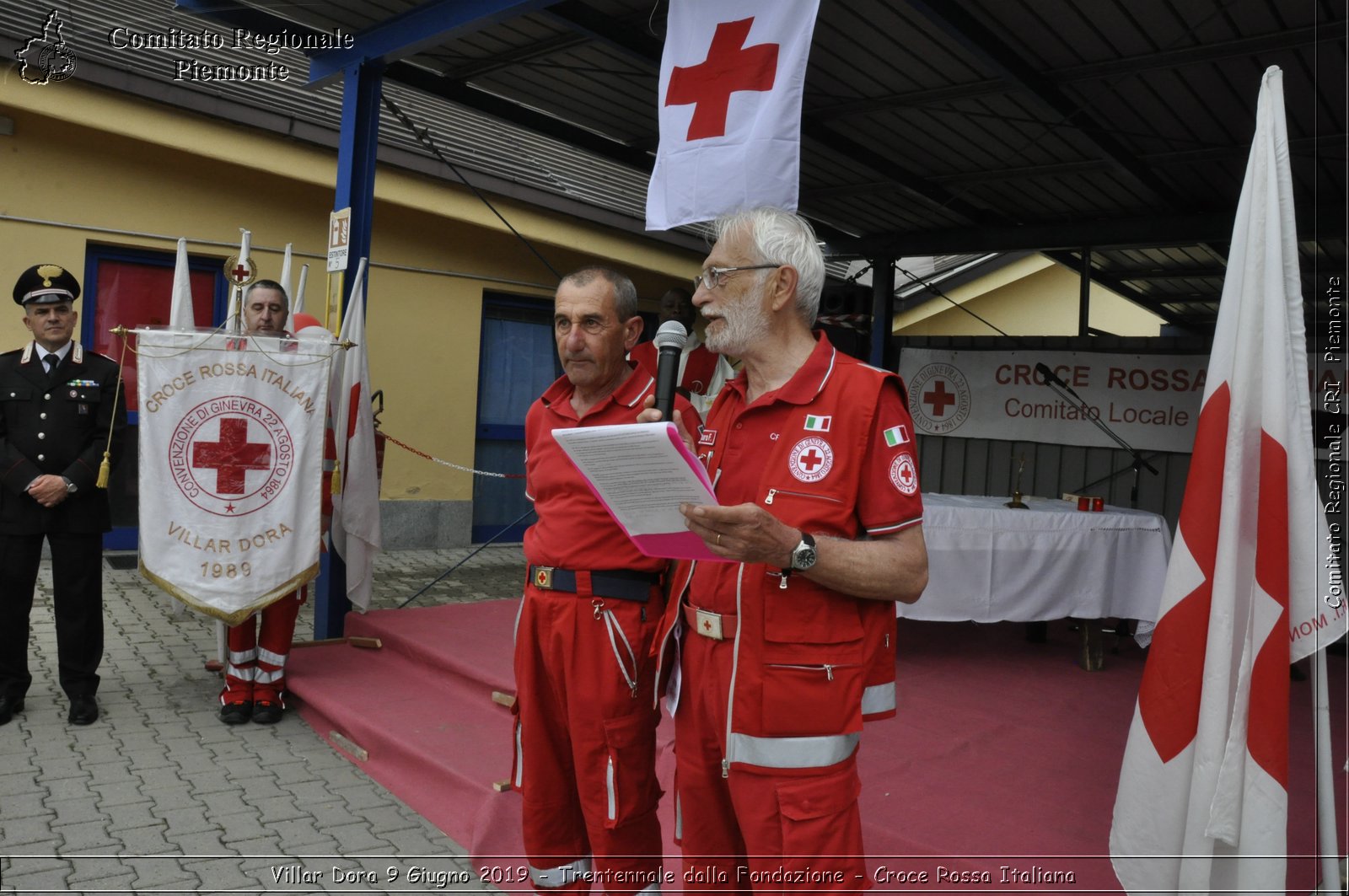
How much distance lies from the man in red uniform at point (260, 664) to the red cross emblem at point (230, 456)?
0.50 meters

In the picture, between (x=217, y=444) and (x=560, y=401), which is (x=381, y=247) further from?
(x=560, y=401)

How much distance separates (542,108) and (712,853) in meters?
6.00

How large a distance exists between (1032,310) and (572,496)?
15.2 m

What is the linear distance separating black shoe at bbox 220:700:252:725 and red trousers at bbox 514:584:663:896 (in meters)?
2.74

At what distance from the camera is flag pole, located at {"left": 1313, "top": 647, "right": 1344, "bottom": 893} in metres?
2.04

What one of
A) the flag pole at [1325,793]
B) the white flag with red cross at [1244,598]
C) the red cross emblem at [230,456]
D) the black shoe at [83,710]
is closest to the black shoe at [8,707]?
the black shoe at [83,710]

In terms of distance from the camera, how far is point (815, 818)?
6.26ft

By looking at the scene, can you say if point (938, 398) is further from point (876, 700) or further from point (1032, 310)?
point (876, 700)

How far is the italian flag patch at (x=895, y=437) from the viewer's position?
1.97m

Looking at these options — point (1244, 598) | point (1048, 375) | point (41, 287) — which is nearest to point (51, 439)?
point (41, 287)

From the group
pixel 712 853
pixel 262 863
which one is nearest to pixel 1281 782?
pixel 712 853

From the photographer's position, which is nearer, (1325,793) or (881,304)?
(1325,793)

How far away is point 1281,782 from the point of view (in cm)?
203

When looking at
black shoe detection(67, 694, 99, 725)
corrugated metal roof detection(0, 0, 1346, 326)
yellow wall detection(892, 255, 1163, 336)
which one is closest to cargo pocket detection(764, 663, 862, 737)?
corrugated metal roof detection(0, 0, 1346, 326)
